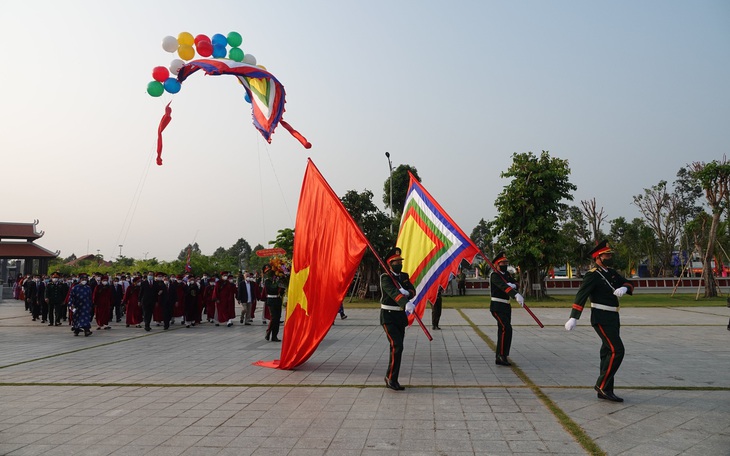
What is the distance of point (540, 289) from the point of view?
2991cm

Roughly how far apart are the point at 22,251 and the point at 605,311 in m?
45.5

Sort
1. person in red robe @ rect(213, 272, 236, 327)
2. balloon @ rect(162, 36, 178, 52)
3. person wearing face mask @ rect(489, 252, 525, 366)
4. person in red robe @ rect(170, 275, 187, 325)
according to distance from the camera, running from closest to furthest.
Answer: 1. person wearing face mask @ rect(489, 252, 525, 366)
2. balloon @ rect(162, 36, 178, 52)
3. person in red robe @ rect(170, 275, 187, 325)
4. person in red robe @ rect(213, 272, 236, 327)

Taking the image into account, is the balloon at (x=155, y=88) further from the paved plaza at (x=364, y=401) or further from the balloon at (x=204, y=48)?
the paved plaza at (x=364, y=401)

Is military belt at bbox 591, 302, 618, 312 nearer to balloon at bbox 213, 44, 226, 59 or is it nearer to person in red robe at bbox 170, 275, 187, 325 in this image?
balloon at bbox 213, 44, 226, 59

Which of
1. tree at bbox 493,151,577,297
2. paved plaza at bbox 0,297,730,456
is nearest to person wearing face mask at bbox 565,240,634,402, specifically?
paved plaza at bbox 0,297,730,456

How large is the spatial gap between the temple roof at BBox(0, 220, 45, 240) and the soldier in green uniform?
145 ft

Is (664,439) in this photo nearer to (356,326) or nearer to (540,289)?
(356,326)

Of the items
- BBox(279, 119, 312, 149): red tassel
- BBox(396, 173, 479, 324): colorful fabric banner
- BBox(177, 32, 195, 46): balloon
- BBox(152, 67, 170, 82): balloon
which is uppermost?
BBox(177, 32, 195, 46): balloon

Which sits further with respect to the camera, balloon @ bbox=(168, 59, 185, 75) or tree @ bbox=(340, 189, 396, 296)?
tree @ bbox=(340, 189, 396, 296)

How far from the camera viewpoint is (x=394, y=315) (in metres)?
7.47

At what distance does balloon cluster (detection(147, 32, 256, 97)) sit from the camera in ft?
38.3

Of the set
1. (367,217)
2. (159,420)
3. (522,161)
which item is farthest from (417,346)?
(522,161)

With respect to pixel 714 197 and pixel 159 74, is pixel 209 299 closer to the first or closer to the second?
pixel 159 74

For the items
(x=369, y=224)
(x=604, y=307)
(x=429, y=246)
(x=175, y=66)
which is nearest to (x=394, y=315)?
(x=604, y=307)
